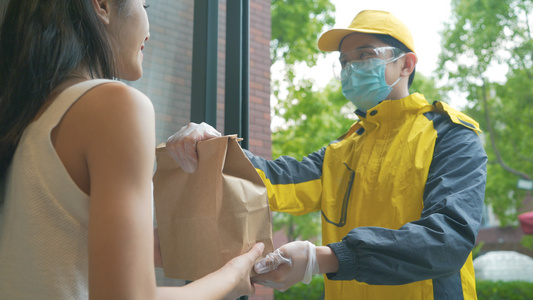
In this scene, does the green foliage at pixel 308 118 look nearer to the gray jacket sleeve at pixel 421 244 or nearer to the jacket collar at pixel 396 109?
the jacket collar at pixel 396 109

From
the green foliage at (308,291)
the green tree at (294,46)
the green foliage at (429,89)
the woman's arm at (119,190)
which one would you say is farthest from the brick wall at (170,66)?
the green foliage at (429,89)

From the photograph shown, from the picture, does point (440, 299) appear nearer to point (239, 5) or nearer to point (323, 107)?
point (239, 5)

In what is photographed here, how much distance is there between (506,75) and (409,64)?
6.33 meters

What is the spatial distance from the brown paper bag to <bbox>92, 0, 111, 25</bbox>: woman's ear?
0.33m

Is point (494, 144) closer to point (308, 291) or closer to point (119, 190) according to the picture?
point (308, 291)

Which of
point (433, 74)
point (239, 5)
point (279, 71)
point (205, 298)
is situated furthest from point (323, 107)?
point (205, 298)

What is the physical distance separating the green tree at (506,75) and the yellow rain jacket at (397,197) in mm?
6398

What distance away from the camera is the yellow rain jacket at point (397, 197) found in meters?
1.05

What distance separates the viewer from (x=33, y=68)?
2.34 ft

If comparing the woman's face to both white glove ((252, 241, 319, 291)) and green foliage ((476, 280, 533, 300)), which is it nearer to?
white glove ((252, 241, 319, 291))

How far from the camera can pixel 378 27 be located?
159 centimetres

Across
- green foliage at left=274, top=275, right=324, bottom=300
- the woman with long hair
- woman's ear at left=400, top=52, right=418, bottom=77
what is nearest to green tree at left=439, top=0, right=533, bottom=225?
green foliage at left=274, top=275, right=324, bottom=300

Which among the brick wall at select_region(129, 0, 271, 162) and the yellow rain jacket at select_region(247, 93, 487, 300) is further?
the brick wall at select_region(129, 0, 271, 162)

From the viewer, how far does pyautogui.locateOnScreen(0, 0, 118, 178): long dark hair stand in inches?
27.7
